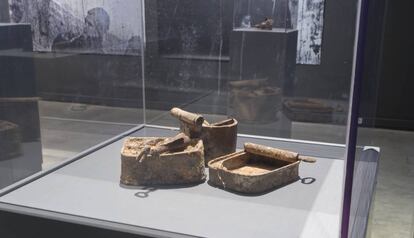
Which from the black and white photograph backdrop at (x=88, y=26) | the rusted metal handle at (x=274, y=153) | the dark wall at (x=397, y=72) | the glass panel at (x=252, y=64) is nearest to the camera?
the rusted metal handle at (x=274, y=153)

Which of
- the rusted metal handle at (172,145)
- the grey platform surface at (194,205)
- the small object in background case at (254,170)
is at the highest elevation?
the rusted metal handle at (172,145)

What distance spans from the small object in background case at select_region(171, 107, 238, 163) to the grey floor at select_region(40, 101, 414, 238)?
1.81 feet

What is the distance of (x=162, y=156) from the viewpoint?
1.24m

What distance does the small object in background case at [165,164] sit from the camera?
124 cm

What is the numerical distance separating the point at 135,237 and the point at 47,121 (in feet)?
5.30

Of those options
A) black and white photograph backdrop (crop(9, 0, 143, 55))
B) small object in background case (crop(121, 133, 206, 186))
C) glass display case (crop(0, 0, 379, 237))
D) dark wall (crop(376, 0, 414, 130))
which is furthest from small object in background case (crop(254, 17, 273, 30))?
dark wall (crop(376, 0, 414, 130))

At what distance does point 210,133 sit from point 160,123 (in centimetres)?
76

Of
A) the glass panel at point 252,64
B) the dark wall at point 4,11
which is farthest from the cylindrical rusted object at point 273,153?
the dark wall at point 4,11

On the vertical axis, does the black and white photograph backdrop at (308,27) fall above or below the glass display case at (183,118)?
above

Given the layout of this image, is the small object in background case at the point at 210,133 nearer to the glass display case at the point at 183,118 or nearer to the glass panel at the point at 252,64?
the glass display case at the point at 183,118

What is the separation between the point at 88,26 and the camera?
92.7 inches

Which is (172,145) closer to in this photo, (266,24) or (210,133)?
(210,133)

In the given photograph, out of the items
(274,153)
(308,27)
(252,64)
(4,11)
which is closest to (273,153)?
(274,153)

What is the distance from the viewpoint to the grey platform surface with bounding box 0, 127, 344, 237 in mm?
1067
